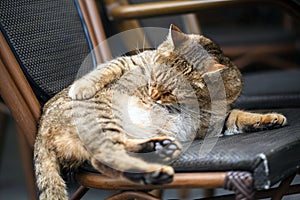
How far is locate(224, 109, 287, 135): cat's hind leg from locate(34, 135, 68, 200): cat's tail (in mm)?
377

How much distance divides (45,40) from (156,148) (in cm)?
48

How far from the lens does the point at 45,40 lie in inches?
53.9

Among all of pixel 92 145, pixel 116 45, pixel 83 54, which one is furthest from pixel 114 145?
pixel 116 45

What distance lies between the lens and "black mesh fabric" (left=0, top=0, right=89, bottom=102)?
1289mm

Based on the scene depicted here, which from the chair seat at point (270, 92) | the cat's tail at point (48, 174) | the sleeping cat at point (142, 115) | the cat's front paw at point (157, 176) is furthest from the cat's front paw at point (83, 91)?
the chair seat at point (270, 92)

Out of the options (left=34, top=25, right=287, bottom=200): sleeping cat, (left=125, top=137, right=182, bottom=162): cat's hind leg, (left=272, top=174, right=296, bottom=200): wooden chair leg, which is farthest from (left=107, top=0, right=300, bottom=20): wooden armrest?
(left=125, top=137, right=182, bottom=162): cat's hind leg

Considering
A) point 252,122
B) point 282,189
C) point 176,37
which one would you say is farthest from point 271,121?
point 176,37

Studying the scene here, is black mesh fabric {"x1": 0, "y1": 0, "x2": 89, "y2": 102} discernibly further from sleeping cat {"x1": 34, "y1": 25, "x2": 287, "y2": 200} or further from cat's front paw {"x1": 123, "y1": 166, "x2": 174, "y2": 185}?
cat's front paw {"x1": 123, "y1": 166, "x2": 174, "y2": 185}

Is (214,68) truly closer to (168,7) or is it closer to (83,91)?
(83,91)

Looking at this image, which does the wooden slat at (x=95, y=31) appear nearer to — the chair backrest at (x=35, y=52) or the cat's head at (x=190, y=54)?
the chair backrest at (x=35, y=52)

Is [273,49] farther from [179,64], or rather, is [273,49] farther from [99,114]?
[99,114]

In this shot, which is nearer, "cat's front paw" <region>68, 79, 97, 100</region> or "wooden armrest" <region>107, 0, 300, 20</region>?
"cat's front paw" <region>68, 79, 97, 100</region>

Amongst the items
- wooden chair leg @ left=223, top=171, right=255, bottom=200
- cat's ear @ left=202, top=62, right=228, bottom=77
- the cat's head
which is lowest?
wooden chair leg @ left=223, top=171, right=255, bottom=200

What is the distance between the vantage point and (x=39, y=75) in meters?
1.30
